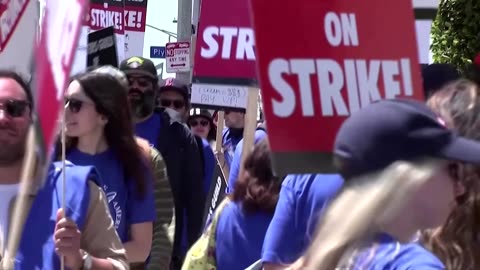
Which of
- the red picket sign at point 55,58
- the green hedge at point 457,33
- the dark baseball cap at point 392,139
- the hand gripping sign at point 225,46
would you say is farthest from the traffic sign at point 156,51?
the dark baseball cap at point 392,139

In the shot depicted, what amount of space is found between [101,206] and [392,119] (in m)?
1.72

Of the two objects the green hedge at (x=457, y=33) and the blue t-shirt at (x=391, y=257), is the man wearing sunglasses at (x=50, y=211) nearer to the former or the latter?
the blue t-shirt at (x=391, y=257)

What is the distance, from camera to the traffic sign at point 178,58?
15.5 m

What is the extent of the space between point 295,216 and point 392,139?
1.63 meters

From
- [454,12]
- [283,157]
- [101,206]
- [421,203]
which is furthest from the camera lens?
[454,12]

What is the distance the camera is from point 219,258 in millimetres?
4391

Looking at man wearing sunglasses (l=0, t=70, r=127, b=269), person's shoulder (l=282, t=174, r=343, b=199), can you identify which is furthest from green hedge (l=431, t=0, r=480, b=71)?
man wearing sunglasses (l=0, t=70, r=127, b=269)

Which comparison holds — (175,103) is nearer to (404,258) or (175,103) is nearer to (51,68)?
(51,68)

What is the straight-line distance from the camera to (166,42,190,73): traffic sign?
50.9ft

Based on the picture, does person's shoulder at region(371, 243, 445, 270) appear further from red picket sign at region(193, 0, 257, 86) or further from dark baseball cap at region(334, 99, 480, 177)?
red picket sign at region(193, 0, 257, 86)

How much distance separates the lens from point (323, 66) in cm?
312

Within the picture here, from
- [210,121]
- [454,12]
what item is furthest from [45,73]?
[454,12]

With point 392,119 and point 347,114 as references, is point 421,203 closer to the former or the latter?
point 392,119

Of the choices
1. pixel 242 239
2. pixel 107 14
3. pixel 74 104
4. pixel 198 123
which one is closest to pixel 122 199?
pixel 74 104
